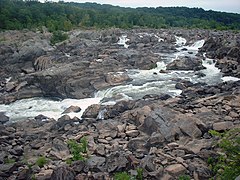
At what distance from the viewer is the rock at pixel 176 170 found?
8770mm

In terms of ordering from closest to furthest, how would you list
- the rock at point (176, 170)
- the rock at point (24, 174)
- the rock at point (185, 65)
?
the rock at point (176, 170), the rock at point (24, 174), the rock at point (185, 65)

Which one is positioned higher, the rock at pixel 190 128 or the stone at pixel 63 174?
the rock at pixel 190 128

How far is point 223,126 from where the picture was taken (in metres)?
11.0

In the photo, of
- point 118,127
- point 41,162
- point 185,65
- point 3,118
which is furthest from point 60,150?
point 185,65

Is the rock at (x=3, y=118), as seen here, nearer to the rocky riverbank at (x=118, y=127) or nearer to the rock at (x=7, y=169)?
the rocky riverbank at (x=118, y=127)

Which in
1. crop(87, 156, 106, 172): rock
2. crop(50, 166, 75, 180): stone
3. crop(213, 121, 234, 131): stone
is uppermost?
crop(213, 121, 234, 131): stone

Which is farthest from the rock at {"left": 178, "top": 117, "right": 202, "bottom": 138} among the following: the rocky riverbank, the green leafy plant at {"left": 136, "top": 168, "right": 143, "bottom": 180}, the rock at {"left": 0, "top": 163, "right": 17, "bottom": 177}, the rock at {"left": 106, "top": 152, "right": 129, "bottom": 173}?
the rock at {"left": 0, "top": 163, "right": 17, "bottom": 177}

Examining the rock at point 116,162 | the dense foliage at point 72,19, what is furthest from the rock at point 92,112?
the dense foliage at point 72,19

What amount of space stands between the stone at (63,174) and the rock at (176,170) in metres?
2.87

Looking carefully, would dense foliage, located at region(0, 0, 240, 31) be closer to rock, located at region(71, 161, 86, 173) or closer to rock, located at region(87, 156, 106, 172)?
rock, located at region(87, 156, 106, 172)

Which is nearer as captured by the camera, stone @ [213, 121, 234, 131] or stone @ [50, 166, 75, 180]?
stone @ [50, 166, 75, 180]

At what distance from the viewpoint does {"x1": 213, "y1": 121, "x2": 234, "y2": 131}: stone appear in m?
10.9

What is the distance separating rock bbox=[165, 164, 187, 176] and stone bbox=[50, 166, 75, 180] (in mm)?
2871

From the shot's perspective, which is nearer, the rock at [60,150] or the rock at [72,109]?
the rock at [60,150]
